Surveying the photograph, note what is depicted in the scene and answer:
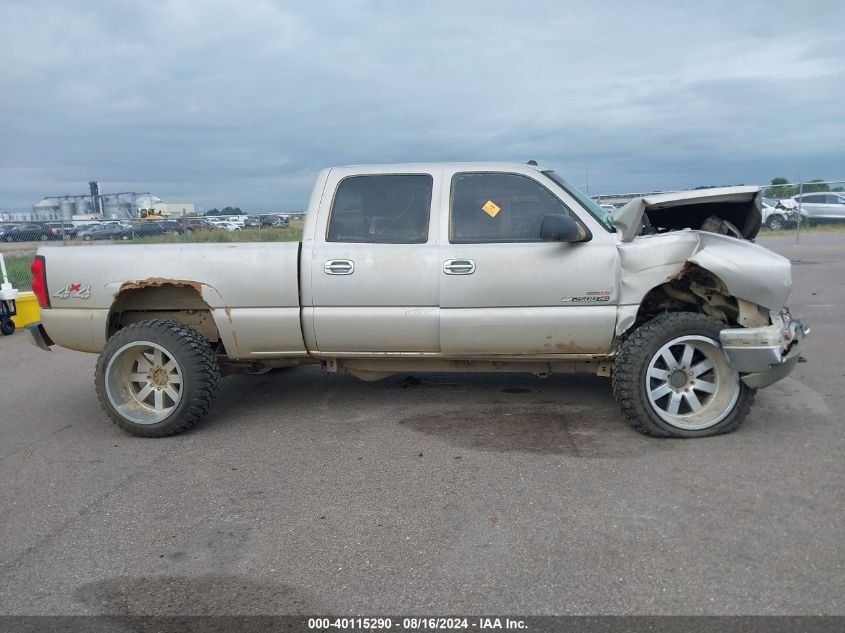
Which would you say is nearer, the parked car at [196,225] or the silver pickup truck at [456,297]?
the silver pickup truck at [456,297]

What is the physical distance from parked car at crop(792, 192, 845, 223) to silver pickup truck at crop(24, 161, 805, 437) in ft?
67.6

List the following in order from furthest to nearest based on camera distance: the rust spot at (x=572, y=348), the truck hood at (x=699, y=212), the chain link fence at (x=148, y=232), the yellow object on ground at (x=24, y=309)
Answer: the chain link fence at (x=148, y=232) → the yellow object on ground at (x=24, y=309) → the rust spot at (x=572, y=348) → the truck hood at (x=699, y=212)

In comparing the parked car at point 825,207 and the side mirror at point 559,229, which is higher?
the side mirror at point 559,229

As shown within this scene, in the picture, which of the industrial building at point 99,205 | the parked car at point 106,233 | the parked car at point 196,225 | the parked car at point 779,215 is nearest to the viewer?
the parked car at point 196,225

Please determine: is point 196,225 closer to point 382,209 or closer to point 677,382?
point 382,209

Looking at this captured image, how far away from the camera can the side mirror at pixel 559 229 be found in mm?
4988

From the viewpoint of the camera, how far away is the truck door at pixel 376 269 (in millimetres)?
5312

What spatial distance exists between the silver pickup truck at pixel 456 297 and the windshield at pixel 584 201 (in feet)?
0.11

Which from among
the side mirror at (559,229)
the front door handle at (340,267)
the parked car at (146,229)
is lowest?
the parked car at (146,229)

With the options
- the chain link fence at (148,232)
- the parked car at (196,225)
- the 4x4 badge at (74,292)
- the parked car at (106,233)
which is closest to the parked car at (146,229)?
the chain link fence at (148,232)

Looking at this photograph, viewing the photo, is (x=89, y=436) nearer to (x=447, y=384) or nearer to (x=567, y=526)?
(x=447, y=384)

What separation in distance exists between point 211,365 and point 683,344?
3458 millimetres

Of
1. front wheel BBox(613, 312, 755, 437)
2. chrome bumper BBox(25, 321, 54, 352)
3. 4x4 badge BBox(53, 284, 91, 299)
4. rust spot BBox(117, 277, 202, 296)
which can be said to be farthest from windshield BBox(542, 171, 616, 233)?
chrome bumper BBox(25, 321, 54, 352)

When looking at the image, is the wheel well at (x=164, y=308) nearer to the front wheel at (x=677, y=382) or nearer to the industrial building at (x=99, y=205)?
the front wheel at (x=677, y=382)
